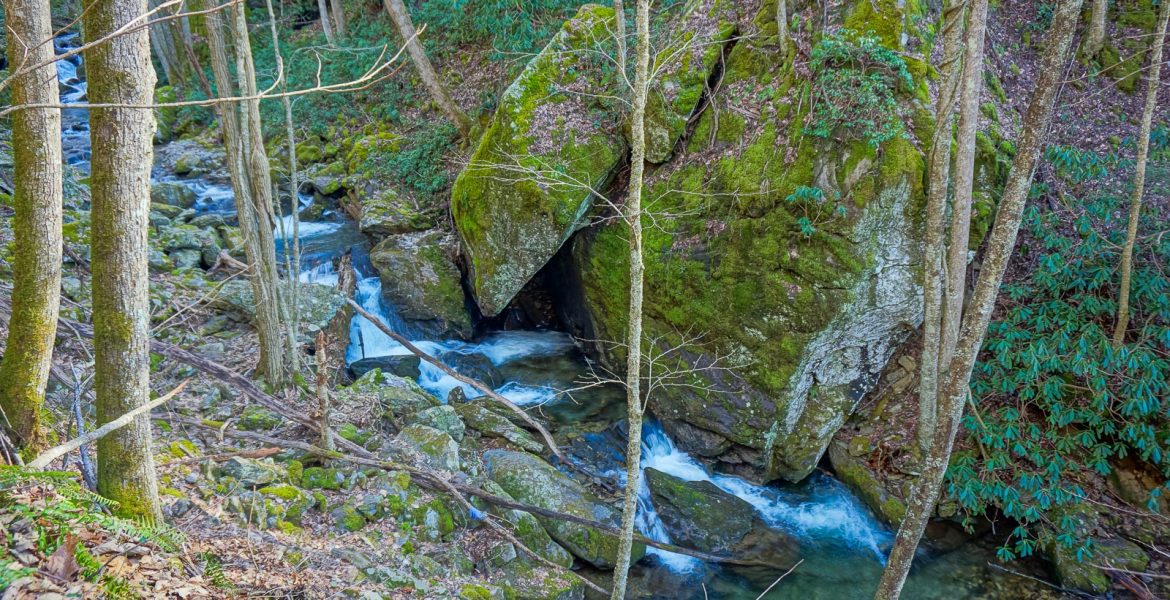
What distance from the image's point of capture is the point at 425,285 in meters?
10.7

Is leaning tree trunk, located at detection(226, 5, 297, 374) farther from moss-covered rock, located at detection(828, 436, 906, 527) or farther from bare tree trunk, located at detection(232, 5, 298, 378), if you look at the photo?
moss-covered rock, located at detection(828, 436, 906, 527)

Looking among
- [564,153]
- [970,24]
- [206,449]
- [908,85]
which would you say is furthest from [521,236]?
[970,24]

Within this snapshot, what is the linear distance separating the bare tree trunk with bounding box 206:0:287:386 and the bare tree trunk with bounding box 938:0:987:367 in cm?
711

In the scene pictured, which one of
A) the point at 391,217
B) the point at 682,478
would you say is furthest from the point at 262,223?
the point at 682,478

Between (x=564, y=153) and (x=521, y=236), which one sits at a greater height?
(x=564, y=153)

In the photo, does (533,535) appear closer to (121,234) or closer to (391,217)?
(121,234)

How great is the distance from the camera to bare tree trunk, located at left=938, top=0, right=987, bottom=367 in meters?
5.73

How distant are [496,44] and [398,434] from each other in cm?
945

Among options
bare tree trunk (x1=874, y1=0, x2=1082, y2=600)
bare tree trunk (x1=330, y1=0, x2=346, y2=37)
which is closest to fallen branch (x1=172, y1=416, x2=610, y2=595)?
bare tree trunk (x1=874, y1=0, x2=1082, y2=600)

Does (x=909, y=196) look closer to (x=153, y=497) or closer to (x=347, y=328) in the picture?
(x=153, y=497)

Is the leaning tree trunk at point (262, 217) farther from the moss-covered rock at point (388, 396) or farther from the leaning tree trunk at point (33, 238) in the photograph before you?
the leaning tree trunk at point (33, 238)

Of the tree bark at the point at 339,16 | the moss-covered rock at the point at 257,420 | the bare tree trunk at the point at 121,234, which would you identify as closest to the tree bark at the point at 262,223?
the moss-covered rock at the point at 257,420

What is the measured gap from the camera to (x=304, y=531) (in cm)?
523

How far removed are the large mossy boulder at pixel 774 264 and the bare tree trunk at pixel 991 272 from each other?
2.64 m
